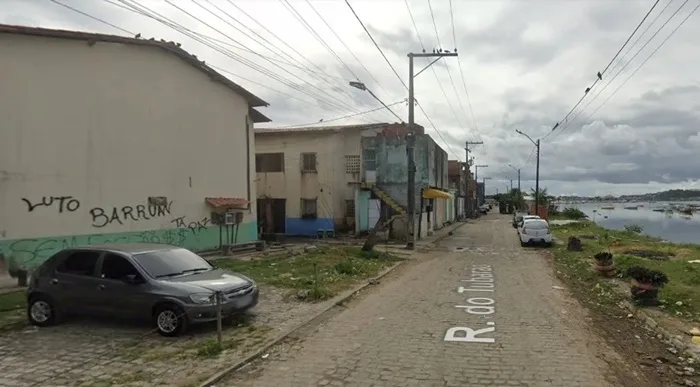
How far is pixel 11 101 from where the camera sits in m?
15.2

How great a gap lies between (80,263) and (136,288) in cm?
152

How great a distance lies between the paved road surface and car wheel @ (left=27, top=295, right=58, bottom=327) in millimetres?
4707

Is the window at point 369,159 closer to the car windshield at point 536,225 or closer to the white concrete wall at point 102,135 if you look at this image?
the car windshield at point 536,225

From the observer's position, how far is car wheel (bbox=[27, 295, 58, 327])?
10039 millimetres

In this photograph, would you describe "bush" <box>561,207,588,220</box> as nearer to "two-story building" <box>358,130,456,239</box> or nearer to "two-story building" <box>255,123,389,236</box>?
"two-story building" <box>358,130,456,239</box>

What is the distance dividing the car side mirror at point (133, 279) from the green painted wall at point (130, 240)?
24.9 ft

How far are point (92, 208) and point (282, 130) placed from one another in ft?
58.0

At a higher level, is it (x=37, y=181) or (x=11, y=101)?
(x=11, y=101)

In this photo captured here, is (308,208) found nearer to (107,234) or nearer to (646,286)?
(107,234)

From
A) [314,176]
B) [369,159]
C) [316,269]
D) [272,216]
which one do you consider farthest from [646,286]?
[272,216]

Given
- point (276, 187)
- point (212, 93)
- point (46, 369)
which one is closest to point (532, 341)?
point (46, 369)

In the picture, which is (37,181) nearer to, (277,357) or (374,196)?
(277,357)

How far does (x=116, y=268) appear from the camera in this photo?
974 cm

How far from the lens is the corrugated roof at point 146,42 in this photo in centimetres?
1541
